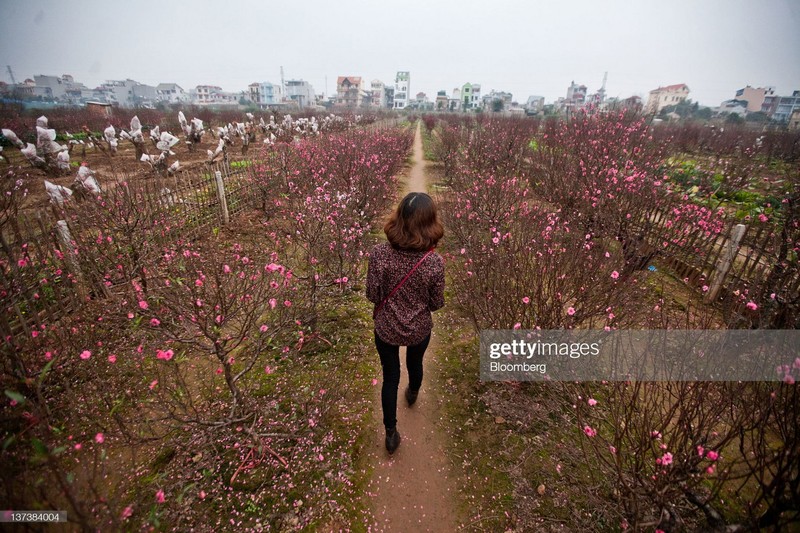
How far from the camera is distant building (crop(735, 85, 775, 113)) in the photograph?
6449 cm

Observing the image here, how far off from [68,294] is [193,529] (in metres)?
3.87

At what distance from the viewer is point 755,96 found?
217 feet

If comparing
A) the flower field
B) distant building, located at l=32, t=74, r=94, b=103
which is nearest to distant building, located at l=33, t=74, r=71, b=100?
distant building, located at l=32, t=74, r=94, b=103

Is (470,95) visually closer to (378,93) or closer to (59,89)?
(378,93)

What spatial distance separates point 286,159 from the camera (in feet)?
30.6

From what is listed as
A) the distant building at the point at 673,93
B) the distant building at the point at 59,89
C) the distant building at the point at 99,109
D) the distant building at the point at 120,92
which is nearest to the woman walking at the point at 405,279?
the distant building at the point at 99,109

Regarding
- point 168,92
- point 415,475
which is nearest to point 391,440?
point 415,475

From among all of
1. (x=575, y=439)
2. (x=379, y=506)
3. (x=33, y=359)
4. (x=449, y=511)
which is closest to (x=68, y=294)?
(x=33, y=359)

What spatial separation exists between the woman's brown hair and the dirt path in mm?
1884

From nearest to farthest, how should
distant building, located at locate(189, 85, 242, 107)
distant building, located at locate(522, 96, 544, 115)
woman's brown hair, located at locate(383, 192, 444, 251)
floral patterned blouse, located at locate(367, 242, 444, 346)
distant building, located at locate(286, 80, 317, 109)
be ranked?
woman's brown hair, located at locate(383, 192, 444, 251), floral patterned blouse, located at locate(367, 242, 444, 346), distant building, located at locate(522, 96, 544, 115), distant building, located at locate(189, 85, 242, 107), distant building, located at locate(286, 80, 317, 109)

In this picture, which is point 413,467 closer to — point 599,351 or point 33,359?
point 599,351

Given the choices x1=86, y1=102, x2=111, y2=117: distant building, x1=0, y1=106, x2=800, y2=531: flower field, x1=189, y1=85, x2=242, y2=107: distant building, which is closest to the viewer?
x1=0, y1=106, x2=800, y2=531: flower field

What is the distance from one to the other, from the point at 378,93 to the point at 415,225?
107 meters

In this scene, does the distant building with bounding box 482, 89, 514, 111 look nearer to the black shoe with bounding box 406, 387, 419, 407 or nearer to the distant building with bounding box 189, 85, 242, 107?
the black shoe with bounding box 406, 387, 419, 407
